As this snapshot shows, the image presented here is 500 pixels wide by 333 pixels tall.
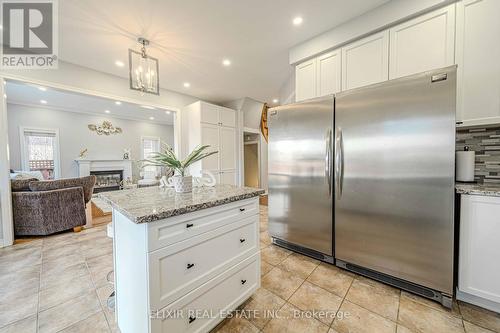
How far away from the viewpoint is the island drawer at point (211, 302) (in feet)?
3.47

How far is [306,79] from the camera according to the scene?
2.63 m

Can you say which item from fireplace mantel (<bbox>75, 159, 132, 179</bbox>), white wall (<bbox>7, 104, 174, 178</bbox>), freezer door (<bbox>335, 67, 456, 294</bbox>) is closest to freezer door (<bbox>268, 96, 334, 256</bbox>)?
freezer door (<bbox>335, 67, 456, 294</bbox>)

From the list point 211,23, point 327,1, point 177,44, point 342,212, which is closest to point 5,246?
point 177,44

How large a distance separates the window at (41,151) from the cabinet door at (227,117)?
5865 mm

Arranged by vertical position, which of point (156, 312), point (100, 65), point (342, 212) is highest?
point (100, 65)

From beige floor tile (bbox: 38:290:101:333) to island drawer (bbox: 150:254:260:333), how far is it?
953 mm

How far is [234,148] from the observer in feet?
16.7

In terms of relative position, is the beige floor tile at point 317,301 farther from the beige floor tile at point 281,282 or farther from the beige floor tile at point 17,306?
the beige floor tile at point 17,306

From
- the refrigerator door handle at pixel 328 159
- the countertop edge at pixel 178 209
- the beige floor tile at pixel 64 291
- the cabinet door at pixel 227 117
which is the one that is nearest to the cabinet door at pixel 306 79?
the refrigerator door handle at pixel 328 159

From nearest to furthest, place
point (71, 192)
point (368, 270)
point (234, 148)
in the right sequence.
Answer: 1. point (368, 270)
2. point (71, 192)
3. point (234, 148)

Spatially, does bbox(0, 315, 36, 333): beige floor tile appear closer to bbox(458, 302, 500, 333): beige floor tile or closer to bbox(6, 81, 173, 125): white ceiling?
bbox(458, 302, 500, 333): beige floor tile

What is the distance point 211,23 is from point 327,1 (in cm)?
127

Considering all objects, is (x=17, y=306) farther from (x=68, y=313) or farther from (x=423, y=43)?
(x=423, y=43)

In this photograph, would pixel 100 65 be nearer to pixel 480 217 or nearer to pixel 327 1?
pixel 327 1
